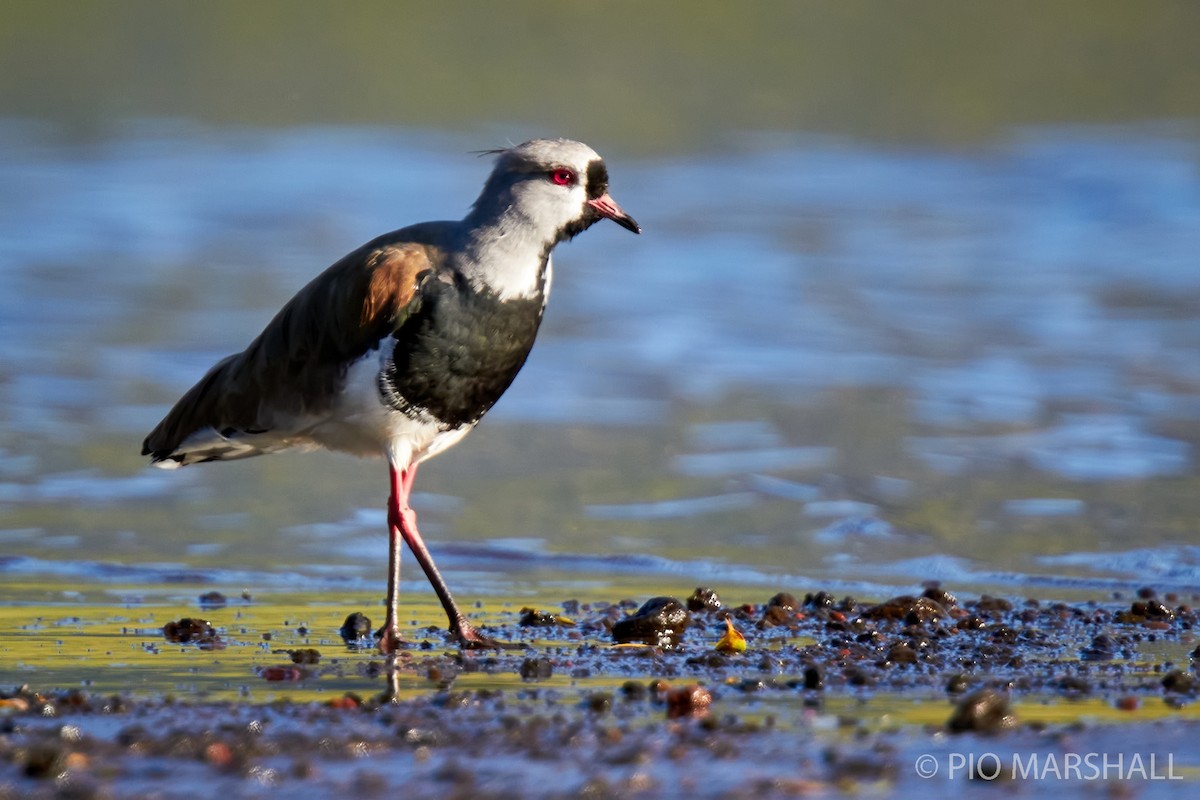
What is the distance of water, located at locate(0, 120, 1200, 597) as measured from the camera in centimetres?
872

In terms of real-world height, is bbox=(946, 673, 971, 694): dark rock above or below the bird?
below

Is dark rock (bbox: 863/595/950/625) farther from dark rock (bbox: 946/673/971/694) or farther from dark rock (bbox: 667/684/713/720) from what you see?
dark rock (bbox: 667/684/713/720)

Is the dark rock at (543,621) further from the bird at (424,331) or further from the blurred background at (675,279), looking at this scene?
the blurred background at (675,279)

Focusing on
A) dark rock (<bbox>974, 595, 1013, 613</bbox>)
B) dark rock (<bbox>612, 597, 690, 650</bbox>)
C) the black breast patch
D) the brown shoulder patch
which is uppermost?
the brown shoulder patch

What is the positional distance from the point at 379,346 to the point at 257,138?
1625cm

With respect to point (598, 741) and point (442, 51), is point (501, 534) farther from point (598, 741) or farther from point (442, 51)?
point (442, 51)

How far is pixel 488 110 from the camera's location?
23688 millimetres

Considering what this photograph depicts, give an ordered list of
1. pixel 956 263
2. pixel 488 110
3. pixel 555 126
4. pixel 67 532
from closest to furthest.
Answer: pixel 67 532, pixel 956 263, pixel 555 126, pixel 488 110

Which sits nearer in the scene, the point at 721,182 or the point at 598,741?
the point at 598,741

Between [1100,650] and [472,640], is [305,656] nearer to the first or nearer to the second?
[472,640]

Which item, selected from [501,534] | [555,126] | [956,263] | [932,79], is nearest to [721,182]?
[555,126]

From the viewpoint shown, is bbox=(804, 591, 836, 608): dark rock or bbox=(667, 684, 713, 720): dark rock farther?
bbox=(804, 591, 836, 608): dark rock

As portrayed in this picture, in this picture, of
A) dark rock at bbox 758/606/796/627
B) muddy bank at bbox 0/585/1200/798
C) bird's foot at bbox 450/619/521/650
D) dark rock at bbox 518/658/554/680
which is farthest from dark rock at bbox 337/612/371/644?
dark rock at bbox 758/606/796/627

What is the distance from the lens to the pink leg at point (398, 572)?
274 inches
